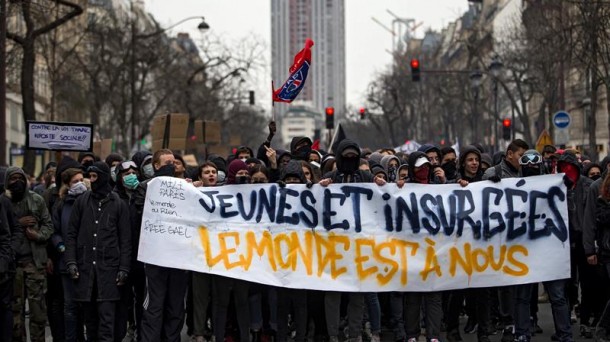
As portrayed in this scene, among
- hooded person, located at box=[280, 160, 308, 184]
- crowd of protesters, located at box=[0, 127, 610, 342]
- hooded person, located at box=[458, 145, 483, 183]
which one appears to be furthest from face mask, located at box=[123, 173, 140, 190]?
hooded person, located at box=[458, 145, 483, 183]

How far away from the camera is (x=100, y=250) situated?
10.6 meters

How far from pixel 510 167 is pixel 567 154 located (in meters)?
0.80

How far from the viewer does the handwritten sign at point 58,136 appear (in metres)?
14.3

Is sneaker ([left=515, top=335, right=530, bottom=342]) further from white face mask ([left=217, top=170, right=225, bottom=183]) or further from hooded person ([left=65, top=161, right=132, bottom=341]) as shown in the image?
white face mask ([left=217, top=170, right=225, bottom=183])

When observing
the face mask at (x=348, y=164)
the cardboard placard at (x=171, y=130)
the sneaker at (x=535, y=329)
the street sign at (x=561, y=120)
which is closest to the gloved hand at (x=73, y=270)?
the face mask at (x=348, y=164)

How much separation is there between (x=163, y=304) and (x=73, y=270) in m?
0.87

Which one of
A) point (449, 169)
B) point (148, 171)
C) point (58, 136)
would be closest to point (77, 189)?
point (148, 171)

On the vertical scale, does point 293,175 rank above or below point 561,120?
below

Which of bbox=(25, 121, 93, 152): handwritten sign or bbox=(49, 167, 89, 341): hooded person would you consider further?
bbox=(25, 121, 93, 152): handwritten sign

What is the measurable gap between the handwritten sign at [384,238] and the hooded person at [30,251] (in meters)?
0.98

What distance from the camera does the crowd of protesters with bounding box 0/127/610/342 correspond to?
10.5m

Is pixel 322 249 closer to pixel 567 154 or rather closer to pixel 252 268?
pixel 252 268

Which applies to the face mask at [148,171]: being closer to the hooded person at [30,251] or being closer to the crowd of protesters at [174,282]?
the crowd of protesters at [174,282]

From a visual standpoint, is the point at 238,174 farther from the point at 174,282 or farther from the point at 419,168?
the point at 419,168
